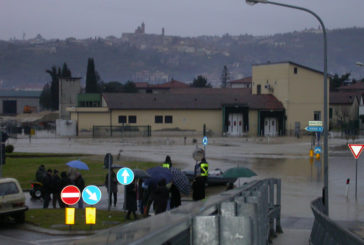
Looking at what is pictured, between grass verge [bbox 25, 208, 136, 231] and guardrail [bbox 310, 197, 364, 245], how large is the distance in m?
5.75

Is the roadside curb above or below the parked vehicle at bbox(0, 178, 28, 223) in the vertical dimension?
below

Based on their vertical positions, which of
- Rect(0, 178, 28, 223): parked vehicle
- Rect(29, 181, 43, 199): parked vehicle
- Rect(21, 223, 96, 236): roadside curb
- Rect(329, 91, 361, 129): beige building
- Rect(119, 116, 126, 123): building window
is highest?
Rect(329, 91, 361, 129): beige building

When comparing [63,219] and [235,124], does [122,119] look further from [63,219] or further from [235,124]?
[63,219]

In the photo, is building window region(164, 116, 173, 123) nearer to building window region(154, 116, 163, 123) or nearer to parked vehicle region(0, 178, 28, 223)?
building window region(154, 116, 163, 123)

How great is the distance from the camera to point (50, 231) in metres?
14.9

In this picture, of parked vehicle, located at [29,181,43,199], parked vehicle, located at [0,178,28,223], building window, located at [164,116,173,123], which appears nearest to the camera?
parked vehicle, located at [0,178,28,223]

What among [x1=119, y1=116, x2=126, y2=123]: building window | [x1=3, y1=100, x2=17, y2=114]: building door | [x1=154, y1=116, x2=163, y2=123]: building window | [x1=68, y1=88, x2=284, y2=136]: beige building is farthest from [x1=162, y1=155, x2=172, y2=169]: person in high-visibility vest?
[x1=3, y1=100, x2=17, y2=114]: building door

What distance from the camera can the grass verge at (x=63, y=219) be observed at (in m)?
15.4

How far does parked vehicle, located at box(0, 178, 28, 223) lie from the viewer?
15.9 m

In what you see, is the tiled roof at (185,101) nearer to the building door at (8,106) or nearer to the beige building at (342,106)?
the beige building at (342,106)

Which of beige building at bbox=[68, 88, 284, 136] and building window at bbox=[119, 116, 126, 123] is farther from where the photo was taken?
building window at bbox=[119, 116, 126, 123]

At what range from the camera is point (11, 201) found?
16062mm

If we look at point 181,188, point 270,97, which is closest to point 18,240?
point 181,188

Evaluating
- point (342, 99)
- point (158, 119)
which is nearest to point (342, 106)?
point (342, 99)
